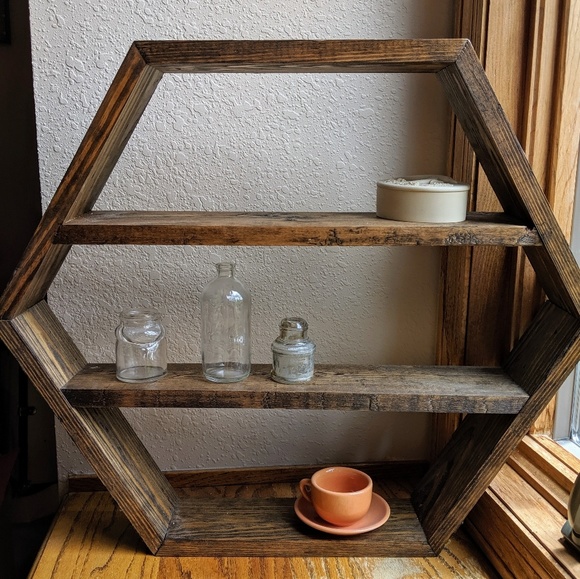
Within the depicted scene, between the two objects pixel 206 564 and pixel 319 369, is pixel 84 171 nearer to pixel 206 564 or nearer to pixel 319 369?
pixel 319 369

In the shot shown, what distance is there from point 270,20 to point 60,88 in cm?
42

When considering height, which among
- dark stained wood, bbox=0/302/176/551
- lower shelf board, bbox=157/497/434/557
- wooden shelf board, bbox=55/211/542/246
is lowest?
lower shelf board, bbox=157/497/434/557

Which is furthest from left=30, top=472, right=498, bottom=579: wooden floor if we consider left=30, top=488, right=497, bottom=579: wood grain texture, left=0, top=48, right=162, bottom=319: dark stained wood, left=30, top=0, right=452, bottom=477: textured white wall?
left=0, top=48, right=162, bottom=319: dark stained wood

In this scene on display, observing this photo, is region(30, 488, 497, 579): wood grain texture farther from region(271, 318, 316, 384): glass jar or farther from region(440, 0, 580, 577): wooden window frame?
region(271, 318, 316, 384): glass jar

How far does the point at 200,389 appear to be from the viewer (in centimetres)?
119

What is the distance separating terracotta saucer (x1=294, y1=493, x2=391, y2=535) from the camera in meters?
1.28

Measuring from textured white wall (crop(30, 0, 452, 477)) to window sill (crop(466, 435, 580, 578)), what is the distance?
306 mm

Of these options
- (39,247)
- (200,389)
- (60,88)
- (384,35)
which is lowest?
(200,389)

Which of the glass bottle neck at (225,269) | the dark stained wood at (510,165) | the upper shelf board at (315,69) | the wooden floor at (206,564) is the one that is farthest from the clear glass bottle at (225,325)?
the dark stained wood at (510,165)

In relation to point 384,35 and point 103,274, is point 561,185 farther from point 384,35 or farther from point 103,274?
point 103,274

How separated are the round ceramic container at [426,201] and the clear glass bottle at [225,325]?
324 mm

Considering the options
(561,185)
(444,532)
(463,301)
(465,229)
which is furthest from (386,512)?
(561,185)

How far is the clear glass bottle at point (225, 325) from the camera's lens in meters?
1.33

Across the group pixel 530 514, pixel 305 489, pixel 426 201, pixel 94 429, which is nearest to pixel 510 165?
pixel 426 201
